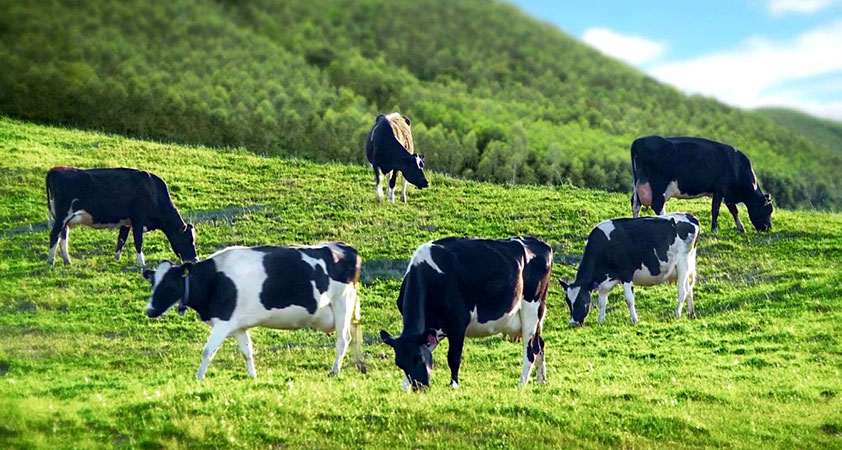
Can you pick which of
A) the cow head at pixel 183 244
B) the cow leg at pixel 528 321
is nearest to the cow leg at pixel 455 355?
the cow leg at pixel 528 321

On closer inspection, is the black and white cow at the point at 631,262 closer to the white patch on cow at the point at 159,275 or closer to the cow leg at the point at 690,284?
the cow leg at the point at 690,284

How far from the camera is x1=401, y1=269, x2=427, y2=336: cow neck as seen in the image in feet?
57.2

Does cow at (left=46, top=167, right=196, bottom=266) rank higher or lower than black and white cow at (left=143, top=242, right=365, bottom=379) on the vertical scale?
lower

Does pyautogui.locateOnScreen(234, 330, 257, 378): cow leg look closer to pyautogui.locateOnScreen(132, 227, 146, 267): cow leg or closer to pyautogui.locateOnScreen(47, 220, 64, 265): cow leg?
pyautogui.locateOnScreen(132, 227, 146, 267): cow leg

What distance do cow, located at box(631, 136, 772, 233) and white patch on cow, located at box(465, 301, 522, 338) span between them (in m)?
14.9

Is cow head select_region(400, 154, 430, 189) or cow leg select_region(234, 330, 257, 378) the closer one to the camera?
cow leg select_region(234, 330, 257, 378)

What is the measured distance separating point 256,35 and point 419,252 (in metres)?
102

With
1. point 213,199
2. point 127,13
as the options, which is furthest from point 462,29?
point 213,199

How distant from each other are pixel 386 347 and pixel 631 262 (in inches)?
268

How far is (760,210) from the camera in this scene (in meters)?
35.1

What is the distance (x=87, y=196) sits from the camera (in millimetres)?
28000

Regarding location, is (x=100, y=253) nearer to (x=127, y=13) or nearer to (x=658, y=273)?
(x=658, y=273)

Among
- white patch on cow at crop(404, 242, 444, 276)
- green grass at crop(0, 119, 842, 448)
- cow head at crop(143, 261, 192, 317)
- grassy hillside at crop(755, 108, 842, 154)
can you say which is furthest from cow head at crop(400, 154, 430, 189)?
grassy hillside at crop(755, 108, 842, 154)

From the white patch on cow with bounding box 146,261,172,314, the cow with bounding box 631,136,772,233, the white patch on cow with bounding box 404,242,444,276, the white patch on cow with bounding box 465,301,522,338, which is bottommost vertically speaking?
the white patch on cow with bounding box 146,261,172,314
